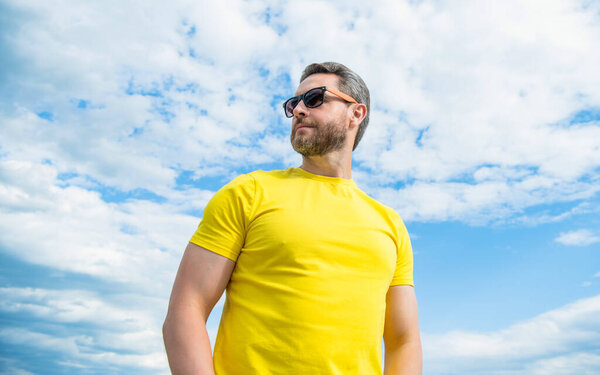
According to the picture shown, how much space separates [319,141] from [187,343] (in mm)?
1909

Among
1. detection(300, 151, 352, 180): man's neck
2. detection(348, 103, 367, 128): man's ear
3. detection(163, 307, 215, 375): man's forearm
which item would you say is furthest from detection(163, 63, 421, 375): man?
detection(348, 103, 367, 128): man's ear

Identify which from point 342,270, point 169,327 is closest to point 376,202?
point 342,270

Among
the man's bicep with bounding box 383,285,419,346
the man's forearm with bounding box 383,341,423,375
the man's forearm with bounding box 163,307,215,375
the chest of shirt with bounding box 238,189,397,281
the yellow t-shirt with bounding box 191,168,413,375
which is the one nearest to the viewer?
the man's forearm with bounding box 163,307,215,375

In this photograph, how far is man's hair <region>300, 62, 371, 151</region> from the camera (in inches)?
168

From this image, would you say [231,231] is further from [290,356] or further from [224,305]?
[290,356]

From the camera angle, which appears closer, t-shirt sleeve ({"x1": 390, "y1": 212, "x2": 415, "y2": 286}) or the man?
the man

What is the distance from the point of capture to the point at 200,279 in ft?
9.89

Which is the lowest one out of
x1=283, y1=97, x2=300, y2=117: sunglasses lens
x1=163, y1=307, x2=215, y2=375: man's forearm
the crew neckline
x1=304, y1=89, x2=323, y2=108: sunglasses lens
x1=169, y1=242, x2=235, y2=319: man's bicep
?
x1=163, y1=307, x2=215, y2=375: man's forearm

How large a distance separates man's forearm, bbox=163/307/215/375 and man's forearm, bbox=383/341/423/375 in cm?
150

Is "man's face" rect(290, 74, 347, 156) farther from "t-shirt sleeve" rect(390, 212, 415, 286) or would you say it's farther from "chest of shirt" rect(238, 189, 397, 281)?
"t-shirt sleeve" rect(390, 212, 415, 286)

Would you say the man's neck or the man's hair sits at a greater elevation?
the man's hair

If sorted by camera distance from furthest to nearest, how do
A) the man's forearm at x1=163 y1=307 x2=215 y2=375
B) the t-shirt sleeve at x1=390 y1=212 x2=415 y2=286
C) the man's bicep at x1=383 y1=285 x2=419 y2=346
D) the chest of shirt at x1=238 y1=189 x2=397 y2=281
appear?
the t-shirt sleeve at x1=390 y1=212 x2=415 y2=286 < the man's bicep at x1=383 y1=285 x2=419 y2=346 < the chest of shirt at x1=238 y1=189 x2=397 y2=281 < the man's forearm at x1=163 y1=307 x2=215 y2=375

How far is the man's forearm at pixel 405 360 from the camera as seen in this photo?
3.55m

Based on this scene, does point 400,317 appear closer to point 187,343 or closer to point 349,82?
point 187,343
